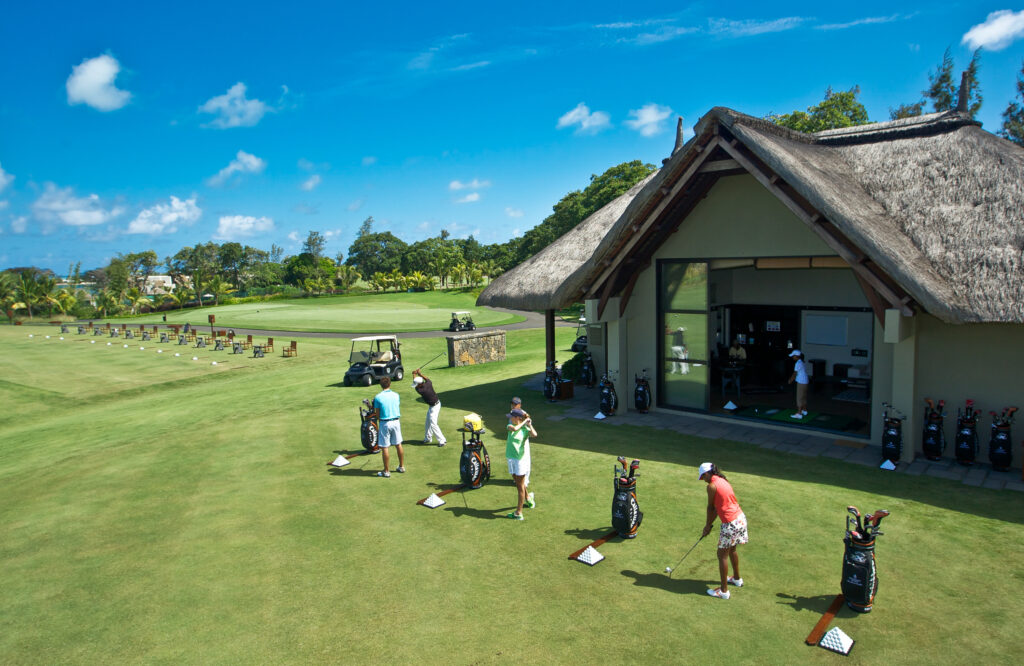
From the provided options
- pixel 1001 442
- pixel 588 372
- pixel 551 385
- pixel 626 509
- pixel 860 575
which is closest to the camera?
pixel 860 575

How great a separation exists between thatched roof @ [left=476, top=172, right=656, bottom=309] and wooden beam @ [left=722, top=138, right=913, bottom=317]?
4757mm

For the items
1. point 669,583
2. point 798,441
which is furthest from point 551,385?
point 669,583

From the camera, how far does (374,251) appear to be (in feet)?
417

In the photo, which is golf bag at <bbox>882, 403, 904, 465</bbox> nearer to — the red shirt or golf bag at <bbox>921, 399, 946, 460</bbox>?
golf bag at <bbox>921, 399, 946, 460</bbox>

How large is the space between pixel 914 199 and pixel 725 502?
1005cm

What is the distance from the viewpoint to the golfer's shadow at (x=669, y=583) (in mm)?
8070

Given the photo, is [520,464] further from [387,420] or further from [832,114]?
[832,114]

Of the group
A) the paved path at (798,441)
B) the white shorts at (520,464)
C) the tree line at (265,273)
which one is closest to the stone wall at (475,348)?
the paved path at (798,441)

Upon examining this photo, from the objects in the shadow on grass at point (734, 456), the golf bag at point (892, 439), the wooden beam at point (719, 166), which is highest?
the wooden beam at point (719, 166)

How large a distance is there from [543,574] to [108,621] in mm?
5801

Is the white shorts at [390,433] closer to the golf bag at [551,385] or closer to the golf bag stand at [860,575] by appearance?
the golf bag at [551,385]

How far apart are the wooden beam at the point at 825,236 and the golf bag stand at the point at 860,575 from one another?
253 inches

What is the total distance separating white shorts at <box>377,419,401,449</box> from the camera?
12766 mm

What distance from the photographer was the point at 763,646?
682 cm
